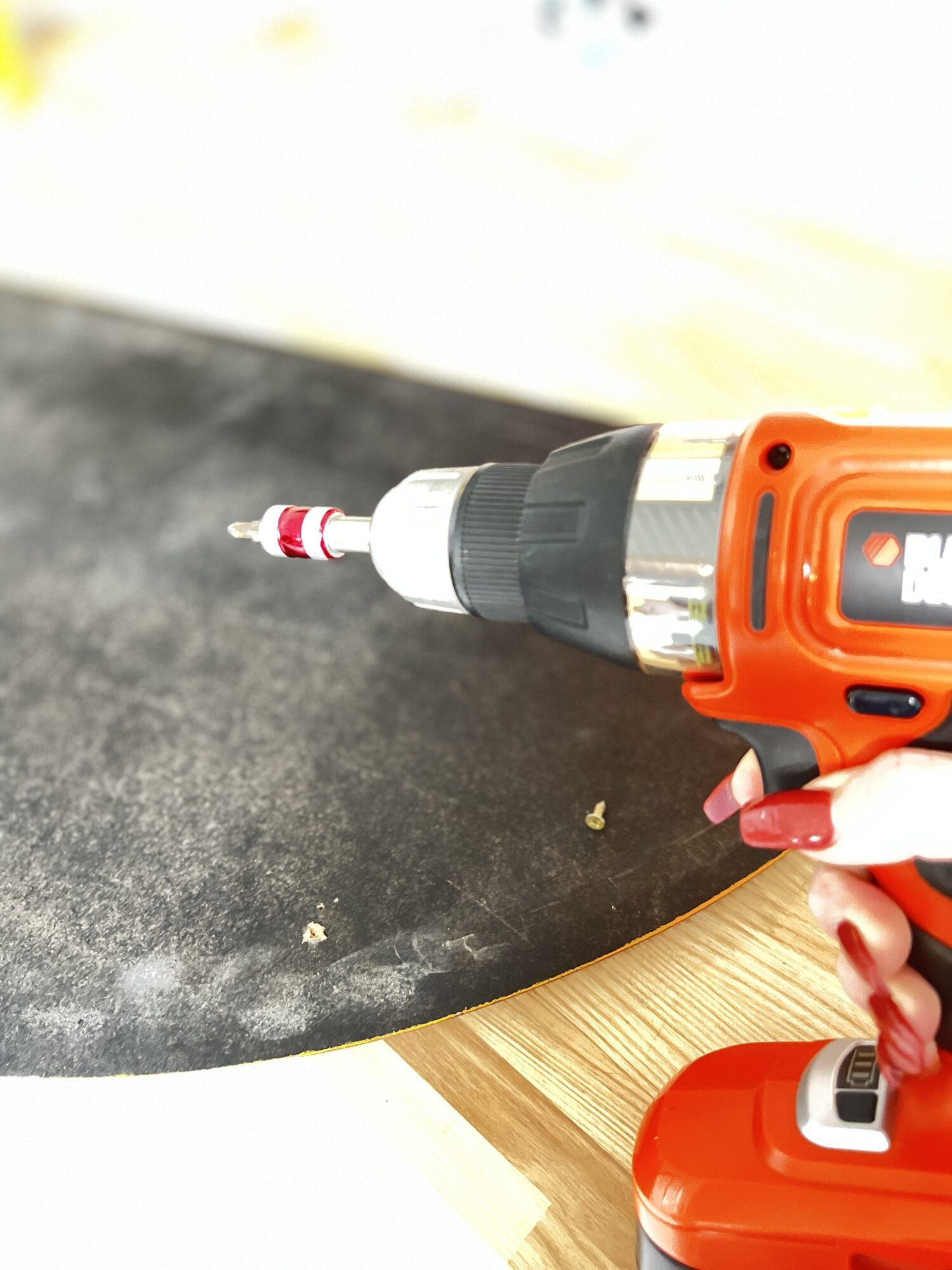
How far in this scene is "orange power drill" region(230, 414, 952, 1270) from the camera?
51cm

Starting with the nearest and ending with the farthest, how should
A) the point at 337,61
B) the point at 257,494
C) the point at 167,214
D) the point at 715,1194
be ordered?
1. the point at 715,1194
2. the point at 257,494
3. the point at 167,214
4. the point at 337,61

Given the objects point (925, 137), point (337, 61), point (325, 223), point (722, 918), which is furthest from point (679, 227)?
point (722, 918)

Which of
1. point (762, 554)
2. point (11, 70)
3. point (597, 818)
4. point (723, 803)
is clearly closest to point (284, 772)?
point (597, 818)

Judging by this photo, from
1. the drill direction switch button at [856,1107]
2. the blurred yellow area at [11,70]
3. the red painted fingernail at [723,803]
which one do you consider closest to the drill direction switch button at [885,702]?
the red painted fingernail at [723,803]

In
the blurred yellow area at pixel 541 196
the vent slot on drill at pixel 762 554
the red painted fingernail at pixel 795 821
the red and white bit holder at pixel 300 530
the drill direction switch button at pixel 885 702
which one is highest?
the blurred yellow area at pixel 541 196

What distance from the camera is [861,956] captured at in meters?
0.56

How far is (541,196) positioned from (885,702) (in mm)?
1343

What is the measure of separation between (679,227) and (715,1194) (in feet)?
4.33

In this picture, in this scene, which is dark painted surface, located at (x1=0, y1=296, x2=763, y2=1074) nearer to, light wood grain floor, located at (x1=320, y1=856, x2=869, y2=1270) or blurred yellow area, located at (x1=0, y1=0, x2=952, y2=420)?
light wood grain floor, located at (x1=320, y1=856, x2=869, y2=1270)

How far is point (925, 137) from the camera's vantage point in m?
1.57

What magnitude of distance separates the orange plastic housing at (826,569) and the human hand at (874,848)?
0.03 meters

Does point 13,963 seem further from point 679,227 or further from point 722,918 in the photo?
point 679,227

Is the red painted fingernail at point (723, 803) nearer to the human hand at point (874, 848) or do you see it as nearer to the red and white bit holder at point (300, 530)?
the human hand at point (874, 848)

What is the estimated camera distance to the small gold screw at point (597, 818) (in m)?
0.85
